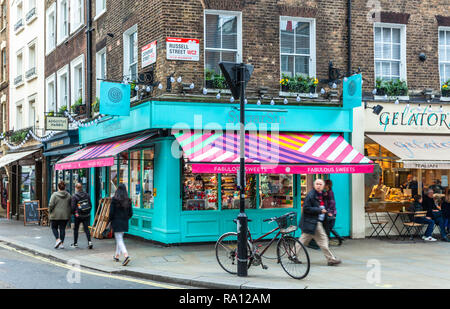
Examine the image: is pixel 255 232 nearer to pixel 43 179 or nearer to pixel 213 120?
pixel 213 120

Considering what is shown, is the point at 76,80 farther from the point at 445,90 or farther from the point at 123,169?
the point at 445,90

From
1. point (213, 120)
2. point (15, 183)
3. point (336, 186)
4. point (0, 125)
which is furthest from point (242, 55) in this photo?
point (0, 125)

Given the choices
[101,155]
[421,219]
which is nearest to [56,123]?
[101,155]

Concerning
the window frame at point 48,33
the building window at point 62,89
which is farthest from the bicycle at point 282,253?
the window frame at point 48,33

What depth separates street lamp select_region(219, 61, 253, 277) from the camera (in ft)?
30.3

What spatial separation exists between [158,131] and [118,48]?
13.8 ft

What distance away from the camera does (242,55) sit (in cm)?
1400

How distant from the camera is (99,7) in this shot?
18125 mm

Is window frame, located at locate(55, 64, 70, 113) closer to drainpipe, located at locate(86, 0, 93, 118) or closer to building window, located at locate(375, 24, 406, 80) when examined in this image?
drainpipe, located at locate(86, 0, 93, 118)

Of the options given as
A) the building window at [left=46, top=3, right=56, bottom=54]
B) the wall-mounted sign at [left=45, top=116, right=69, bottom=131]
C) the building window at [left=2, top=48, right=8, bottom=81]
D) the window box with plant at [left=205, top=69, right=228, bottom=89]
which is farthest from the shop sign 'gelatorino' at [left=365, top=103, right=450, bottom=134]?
the building window at [left=2, top=48, right=8, bottom=81]

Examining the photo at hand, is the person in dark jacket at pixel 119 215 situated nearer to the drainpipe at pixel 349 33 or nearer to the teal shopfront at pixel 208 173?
the teal shopfront at pixel 208 173

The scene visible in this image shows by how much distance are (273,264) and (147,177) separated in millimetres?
5451

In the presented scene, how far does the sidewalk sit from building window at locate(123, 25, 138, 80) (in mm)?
4895

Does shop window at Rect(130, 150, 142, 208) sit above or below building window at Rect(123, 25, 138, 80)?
below
